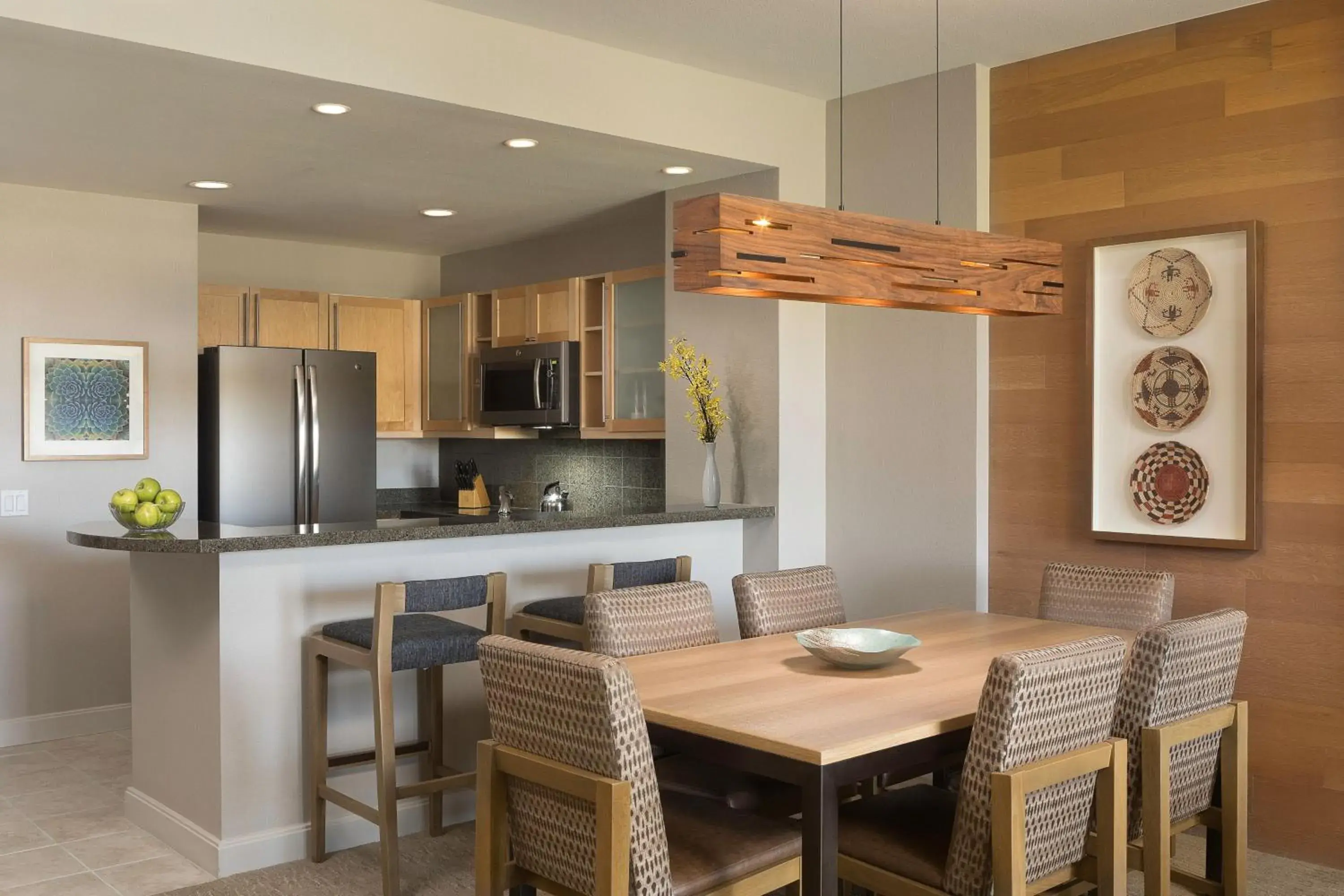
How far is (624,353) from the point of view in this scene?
18.6ft

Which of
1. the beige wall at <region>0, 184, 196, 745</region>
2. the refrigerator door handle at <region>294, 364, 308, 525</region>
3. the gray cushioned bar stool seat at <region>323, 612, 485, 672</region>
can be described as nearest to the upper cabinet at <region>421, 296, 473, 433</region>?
the refrigerator door handle at <region>294, 364, 308, 525</region>

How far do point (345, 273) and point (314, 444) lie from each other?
154 cm

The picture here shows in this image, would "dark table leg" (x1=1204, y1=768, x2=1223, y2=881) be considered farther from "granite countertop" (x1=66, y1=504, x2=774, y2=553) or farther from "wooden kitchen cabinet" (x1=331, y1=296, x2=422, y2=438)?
"wooden kitchen cabinet" (x1=331, y1=296, x2=422, y2=438)

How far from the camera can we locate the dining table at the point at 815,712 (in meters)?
2.24

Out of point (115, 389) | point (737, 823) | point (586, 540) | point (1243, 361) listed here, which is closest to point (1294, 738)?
point (1243, 361)

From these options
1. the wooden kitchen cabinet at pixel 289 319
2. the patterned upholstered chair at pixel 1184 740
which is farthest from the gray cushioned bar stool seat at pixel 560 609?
the wooden kitchen cabinet at pixel 289 319

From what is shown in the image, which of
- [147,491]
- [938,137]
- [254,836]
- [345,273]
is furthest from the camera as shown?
[345,273]

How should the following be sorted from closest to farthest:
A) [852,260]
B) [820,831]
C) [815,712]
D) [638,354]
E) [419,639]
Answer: [820,831], [815,712], [852,260], [419,639], [638,354]

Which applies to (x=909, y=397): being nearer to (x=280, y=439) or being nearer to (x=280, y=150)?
(x=280, y=150)

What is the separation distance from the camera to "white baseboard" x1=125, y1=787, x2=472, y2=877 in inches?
141

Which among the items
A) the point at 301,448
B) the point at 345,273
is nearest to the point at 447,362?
the point at 345,273

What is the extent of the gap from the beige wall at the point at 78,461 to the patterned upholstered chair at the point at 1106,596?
3810 mm

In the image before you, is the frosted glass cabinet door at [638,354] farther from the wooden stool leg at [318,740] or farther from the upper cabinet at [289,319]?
the wooden stool leg at [318,740]

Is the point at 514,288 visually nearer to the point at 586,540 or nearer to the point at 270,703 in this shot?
the point at 586,540
